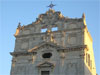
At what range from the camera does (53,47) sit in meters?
33.5

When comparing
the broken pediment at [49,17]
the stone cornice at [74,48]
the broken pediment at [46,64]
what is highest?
the broken pediment at [49,17]

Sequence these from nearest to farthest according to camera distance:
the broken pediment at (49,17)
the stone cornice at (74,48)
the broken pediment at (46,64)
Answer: the stone cornice at (74,48), the broken pediment at (46,64), the broken pediment at (49,17)

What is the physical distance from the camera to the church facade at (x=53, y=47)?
31719 mm

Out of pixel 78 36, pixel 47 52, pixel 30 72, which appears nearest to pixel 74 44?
pixel 78 36

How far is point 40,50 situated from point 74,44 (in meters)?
5.37

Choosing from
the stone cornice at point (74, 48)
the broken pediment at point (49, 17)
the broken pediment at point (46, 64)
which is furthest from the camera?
the broken pediment at point (49, 17)

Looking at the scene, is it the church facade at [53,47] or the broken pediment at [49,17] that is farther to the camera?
the broken pediment at [49,17]

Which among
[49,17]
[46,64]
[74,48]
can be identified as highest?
[49,17]

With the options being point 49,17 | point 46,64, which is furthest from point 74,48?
point 49,17

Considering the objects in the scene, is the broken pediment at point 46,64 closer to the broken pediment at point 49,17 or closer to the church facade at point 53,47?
the church facade at point 53,47

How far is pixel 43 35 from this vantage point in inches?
1398

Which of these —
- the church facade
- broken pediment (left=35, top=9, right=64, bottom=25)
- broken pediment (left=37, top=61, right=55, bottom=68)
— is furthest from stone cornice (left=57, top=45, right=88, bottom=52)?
broken pediment (left=35, top=9, right=64, bottom=25)

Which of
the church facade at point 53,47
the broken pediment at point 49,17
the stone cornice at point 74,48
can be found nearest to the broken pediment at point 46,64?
the church facade at point 53,47

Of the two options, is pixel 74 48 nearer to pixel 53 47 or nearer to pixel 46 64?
pixel 53 47
